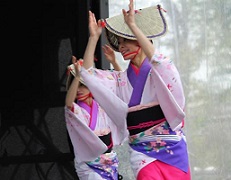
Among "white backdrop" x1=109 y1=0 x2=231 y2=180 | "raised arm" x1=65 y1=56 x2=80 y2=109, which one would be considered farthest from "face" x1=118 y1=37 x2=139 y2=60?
"white backdrop" x1=109 y1=0 x2=231 y2=180

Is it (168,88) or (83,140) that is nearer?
(168,88)

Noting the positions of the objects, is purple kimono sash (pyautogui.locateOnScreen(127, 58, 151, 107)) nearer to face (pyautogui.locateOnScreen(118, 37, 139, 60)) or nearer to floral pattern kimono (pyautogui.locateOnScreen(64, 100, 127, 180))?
face (pyautogui.locateOnScreen(118, 37, 139, 60))

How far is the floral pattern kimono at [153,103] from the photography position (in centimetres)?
252

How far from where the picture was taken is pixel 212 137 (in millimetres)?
3949

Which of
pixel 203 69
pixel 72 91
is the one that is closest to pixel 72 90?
pixel 72 91

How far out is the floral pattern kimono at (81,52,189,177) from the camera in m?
2.52

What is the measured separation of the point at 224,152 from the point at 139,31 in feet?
5.69

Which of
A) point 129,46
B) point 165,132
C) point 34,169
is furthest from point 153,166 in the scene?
point 34,169

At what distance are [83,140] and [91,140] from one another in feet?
0.18

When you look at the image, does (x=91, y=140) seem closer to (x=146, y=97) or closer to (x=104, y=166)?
(x=104, y=166)

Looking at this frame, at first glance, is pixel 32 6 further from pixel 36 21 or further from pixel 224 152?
pixel 224 152

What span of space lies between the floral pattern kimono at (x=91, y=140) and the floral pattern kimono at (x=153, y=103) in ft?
1.21

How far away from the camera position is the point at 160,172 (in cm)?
253

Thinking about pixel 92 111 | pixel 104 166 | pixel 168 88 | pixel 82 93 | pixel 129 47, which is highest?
pixel 129 47
